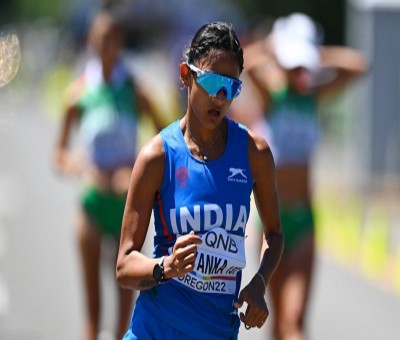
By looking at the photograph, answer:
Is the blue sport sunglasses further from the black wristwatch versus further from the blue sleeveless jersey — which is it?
the black wristwatch

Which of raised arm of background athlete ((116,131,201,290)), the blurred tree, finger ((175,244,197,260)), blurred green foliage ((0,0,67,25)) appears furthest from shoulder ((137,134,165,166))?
Result: blurred green foliage ((0,0,67,25))

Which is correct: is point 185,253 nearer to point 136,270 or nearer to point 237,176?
point 136,270

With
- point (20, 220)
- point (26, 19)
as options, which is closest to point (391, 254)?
point (20, 220)

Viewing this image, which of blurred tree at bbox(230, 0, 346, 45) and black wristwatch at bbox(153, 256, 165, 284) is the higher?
blurred tree at bbox(230, 0, 346, 45)

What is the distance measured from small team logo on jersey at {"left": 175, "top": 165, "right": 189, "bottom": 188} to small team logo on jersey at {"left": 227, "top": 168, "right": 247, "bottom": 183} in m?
0.18

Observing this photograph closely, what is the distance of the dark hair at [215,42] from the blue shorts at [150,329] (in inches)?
41.6

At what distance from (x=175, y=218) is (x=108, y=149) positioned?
141 inches

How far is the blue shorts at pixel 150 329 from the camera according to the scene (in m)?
5.23

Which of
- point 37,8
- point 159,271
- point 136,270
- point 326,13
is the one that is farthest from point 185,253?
point 37,8

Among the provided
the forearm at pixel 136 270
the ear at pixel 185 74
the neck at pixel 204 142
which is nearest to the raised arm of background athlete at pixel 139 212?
the forearm at pixel 136 270

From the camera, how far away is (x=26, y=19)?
62.9m

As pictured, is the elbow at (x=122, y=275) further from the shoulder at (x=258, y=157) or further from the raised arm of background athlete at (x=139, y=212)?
the shoulder at (x=258, y=157)

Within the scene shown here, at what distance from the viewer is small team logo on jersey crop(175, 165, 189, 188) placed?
5.20 metres

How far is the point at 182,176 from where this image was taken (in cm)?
521
